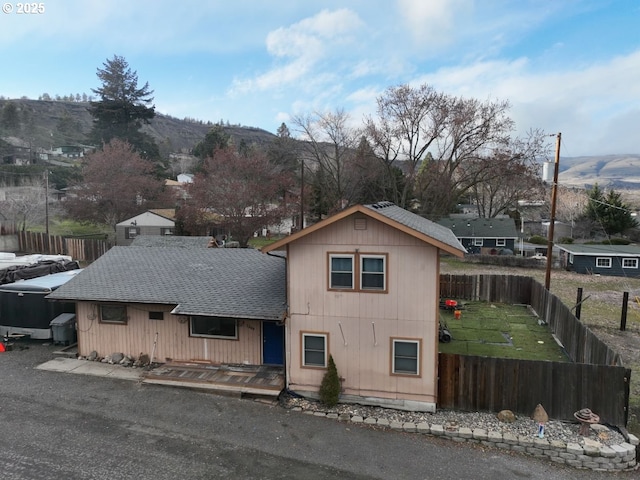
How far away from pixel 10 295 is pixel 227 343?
32.5 ft

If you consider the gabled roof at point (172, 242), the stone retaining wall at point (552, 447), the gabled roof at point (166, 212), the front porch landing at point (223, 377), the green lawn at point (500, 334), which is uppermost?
the gabled roof at point (166, 212)

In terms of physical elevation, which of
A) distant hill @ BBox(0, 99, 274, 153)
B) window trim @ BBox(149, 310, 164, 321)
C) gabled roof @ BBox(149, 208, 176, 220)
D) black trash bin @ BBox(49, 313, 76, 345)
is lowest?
black trash bin @ BBox(49, 313, 76, 345)

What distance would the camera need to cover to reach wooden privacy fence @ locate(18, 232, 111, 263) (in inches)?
1325

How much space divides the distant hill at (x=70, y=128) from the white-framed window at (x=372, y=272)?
67523 millimetres

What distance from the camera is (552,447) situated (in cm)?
1012

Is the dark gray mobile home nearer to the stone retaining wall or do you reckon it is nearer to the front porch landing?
the front porch landing

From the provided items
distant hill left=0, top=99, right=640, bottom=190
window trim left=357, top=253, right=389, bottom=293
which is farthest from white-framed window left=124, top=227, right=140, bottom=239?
distant hill left=0, top=99, right=640, bottom=190

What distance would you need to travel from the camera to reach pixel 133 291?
48.1ft

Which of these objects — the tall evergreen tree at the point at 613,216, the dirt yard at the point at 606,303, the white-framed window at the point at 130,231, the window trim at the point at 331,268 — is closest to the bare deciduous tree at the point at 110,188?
the white-framed window at the point at 130,231

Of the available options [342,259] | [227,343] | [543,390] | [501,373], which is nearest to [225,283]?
[227,343]

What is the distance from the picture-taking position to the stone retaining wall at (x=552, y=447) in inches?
386

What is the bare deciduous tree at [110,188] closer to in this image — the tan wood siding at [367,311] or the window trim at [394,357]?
the tan wood siding at [367,311]

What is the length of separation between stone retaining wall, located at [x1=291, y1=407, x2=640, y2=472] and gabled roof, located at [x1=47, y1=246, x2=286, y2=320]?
512 cm

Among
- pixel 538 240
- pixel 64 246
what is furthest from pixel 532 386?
pixel 538 240
